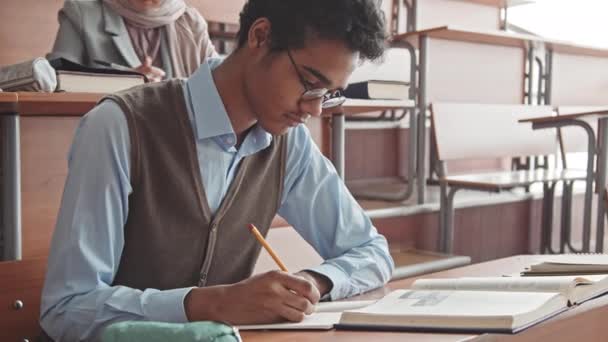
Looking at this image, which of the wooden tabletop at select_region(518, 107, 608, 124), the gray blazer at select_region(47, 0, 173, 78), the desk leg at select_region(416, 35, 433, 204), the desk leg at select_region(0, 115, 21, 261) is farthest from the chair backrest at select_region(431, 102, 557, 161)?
the desk leg at select_region(0, 115, 21, 261)

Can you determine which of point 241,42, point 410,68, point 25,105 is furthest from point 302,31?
point 410,68

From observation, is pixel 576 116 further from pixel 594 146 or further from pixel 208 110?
pixel 208 110

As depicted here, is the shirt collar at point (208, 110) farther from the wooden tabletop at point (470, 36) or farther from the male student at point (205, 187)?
the wooden tabletop at point (470, 36)

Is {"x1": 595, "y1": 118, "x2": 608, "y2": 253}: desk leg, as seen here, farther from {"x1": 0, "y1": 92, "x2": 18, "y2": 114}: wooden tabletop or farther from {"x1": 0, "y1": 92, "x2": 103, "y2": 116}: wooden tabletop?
{"x1": 0, "y1": 92, "x2": 18, "y2": 114}: wooden tabletop

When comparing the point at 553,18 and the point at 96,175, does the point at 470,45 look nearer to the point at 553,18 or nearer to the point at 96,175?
the point at 553,18

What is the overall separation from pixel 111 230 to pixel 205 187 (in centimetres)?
18

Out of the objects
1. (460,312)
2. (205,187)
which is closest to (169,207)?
(205,187)

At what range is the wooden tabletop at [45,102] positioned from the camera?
164 cm

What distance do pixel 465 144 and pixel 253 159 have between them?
2.32m

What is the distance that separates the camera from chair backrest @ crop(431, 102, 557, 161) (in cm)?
322

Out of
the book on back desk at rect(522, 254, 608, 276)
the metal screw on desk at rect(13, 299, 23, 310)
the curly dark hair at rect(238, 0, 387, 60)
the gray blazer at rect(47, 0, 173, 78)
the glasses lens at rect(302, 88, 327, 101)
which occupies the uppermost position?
the gray blazer at rect(47, 0, 173, 78)

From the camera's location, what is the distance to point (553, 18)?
4.70 m

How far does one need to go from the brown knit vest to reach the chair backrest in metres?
2.21

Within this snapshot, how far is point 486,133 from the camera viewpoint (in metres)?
3.44
